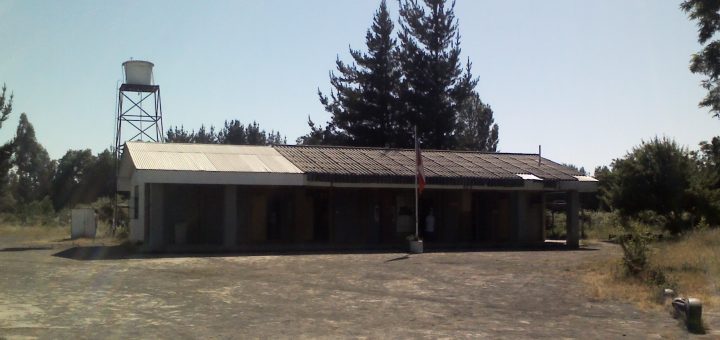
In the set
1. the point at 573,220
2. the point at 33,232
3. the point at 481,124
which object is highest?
the point at 481,124

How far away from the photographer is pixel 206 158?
27688mm

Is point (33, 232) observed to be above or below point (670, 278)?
below

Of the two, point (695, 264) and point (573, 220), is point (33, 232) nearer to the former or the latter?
point (573, 220)

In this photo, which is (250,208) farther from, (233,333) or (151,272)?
(233,333)

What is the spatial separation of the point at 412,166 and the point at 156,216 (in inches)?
433

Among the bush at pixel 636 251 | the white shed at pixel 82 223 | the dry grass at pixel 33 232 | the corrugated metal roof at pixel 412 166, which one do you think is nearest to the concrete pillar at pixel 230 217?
the corrugated metal roof at pixel 412 166

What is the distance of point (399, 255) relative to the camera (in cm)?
2414

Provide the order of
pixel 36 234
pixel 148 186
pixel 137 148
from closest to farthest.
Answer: pixel 148 186, pixel 137 148, pixel 36 234

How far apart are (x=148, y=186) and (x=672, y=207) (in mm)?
22212

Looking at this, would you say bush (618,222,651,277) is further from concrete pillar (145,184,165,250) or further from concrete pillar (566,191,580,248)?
concrete pillar (145,184,165,250)

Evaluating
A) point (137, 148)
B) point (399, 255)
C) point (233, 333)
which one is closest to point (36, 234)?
point (137, 148)

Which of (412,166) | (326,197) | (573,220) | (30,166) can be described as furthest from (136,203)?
(30,166)

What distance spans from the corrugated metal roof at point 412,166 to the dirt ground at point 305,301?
6.99 metres

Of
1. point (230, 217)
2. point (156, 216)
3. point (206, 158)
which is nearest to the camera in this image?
point (156, 216)
